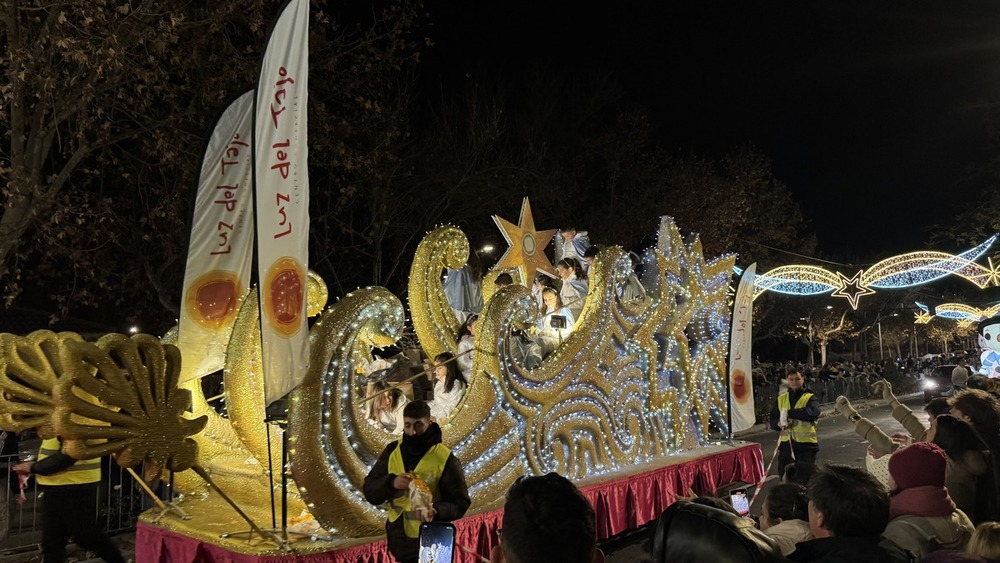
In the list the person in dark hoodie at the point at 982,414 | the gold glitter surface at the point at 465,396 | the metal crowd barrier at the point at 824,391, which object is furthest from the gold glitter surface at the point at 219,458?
the metal crowd barrier at the point at 824,391

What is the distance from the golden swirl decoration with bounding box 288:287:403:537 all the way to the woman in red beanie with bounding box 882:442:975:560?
9.09 feet

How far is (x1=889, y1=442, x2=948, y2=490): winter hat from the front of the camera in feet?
9.86

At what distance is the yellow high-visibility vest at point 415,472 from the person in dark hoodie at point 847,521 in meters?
1.82

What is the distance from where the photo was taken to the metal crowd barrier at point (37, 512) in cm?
677

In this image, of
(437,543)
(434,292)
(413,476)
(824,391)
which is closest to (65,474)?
(413,476)

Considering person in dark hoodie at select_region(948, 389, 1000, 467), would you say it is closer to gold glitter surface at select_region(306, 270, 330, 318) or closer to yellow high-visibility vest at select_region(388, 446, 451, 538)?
yellow high-visibility vest at select_region(388, 446, 451, 538)

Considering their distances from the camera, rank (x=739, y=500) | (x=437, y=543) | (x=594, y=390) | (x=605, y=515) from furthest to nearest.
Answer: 1. (x=594, y=390)
2. (x=605, y=515)
3. (x=739, y=500)
4. (x=437, y=543)

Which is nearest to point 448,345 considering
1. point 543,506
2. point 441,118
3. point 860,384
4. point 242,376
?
point 242,376

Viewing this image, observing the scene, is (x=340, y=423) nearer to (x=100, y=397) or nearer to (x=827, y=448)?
(x=100, y=397)

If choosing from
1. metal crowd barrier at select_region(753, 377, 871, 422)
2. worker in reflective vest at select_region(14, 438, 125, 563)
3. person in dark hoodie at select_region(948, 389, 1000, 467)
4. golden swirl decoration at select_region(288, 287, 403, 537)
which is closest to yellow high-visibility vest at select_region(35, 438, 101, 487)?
worker in reflective vest at select_region(14, 438, 125, 563)

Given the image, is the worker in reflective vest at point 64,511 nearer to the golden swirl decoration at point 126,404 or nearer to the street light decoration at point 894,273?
the golden swirl decoration at point 126,404

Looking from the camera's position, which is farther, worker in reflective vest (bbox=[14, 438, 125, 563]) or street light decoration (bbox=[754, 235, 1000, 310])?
street light decoration (bbox=[754, 235, 1000, 310])

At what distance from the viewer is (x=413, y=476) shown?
11.4 feet

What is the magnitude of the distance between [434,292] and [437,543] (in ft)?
13.2
